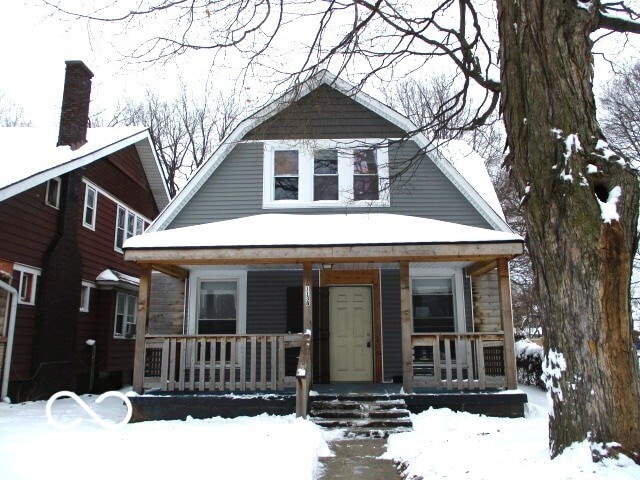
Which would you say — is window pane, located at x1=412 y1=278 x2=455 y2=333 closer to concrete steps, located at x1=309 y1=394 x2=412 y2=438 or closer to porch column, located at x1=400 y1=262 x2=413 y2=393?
porch column, located at x1=400 y1=262 x2=413 y2=393

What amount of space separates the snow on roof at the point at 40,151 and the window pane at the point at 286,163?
197 inches

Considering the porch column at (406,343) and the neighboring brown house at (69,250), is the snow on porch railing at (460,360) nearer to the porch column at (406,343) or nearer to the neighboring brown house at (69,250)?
the porch column at (406,343)

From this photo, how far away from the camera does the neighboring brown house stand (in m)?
11.9

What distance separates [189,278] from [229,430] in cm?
443

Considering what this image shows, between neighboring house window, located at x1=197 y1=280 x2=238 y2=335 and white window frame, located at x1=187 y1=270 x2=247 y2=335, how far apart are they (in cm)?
9

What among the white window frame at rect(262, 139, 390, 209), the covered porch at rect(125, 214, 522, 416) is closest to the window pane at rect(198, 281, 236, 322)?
the covered porch at rect(125, 214, 522, 416)

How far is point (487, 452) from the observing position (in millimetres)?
5699

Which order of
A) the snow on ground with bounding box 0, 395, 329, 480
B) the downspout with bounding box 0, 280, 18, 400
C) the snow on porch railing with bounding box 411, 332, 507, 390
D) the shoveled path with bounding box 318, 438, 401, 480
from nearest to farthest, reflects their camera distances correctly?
the snow on ground with bounding box 0, 395, 329, 480, the shoveled path with bounding box 318, 438, 401, 480, the snow on porch railing with bounding box 411, 332, 507, 390, the downspout with bounding box 0, 280, 18, 400

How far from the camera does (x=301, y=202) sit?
11852mm

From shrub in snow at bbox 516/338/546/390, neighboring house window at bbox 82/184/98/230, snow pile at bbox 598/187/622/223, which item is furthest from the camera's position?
neighboring house window at bbox 82/184/98/230

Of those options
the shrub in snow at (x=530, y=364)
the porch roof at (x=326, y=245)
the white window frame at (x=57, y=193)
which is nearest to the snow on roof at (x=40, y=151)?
the white window frame at (x=57, y=193)

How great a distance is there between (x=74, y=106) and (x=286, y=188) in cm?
690

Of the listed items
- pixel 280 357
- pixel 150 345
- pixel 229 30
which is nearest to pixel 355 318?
pixel 280 357

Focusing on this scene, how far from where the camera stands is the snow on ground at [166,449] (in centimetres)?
570
